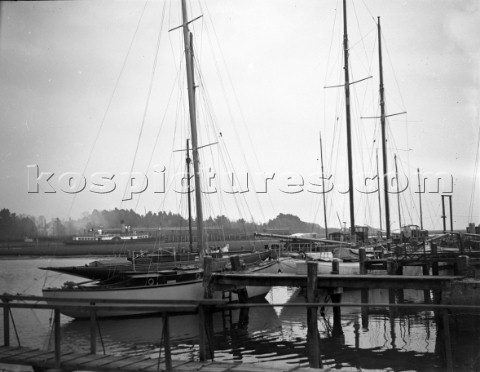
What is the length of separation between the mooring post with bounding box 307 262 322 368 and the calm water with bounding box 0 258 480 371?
1191 mm

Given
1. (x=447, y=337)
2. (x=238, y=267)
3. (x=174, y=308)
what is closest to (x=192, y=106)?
(x=238, y=267)

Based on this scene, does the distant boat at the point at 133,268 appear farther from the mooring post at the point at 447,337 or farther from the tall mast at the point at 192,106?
the mooring post at the point at 447,337

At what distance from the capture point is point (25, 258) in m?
112

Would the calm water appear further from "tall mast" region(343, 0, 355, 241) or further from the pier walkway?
"tall mast" region(343, 0, 355, 241)

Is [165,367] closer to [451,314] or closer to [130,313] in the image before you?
[451,314]

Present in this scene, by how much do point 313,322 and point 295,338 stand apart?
583 centimetres

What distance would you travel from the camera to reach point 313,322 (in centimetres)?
1468

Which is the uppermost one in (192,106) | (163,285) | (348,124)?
(348,124)

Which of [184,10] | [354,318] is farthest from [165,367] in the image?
[184,10]

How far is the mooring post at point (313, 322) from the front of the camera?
14.6 meters

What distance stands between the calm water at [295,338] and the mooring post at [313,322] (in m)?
1.19

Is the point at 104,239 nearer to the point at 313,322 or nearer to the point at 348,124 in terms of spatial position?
the point at 348,124

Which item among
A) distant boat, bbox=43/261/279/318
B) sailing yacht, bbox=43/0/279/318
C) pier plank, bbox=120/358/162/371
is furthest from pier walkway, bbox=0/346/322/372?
distant boat, bbox=43/261/279/318

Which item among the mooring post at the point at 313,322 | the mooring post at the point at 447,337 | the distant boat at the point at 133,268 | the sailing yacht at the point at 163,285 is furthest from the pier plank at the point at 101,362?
the distant boat at the point at 133,268
